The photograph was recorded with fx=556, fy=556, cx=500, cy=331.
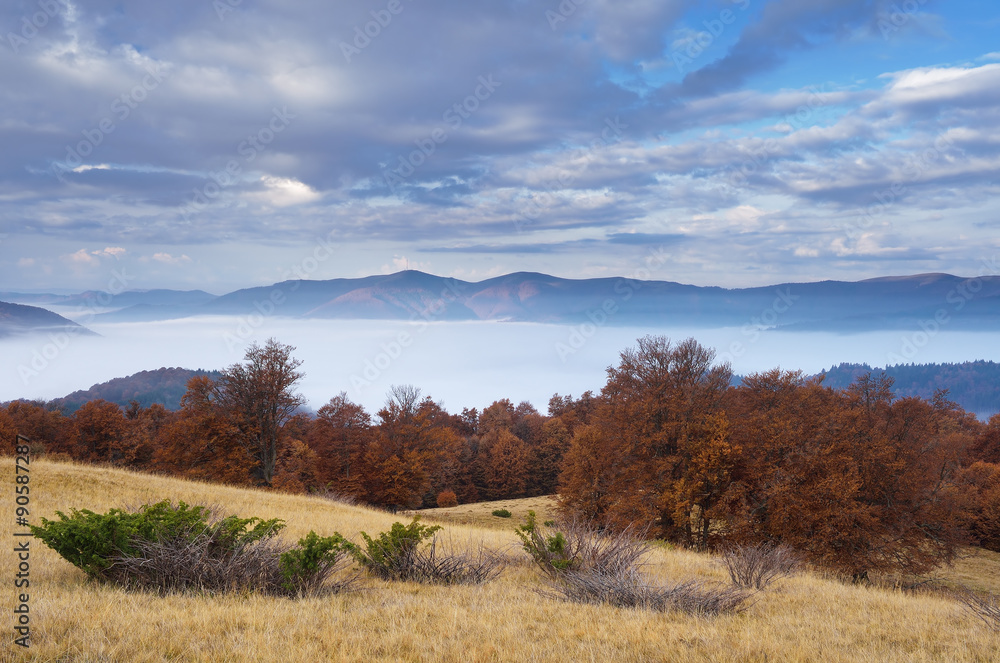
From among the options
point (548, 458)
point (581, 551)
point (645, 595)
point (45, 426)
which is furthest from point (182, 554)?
point (548, 458)

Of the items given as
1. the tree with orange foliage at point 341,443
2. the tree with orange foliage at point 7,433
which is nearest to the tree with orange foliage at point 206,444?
the tree with orange foliage at point 341,443

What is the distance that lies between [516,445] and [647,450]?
142 ft

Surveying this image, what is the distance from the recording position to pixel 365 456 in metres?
42.8

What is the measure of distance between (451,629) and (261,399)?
36.2 metres

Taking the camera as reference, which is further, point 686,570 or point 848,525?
point 848,525

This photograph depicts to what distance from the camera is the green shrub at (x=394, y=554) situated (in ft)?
33.5

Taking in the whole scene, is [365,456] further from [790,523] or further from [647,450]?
[790,523]

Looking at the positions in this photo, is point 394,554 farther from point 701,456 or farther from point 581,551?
point 701,456

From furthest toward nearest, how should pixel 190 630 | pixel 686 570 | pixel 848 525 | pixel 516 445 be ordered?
pixel 516 445 < pixel 848 525 < pixel 686 570 < pixel 190 630

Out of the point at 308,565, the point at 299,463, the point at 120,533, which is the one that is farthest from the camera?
the point at 299,463

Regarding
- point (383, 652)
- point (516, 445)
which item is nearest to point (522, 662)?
point (383, 652)

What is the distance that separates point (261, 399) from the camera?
3884 centimetres

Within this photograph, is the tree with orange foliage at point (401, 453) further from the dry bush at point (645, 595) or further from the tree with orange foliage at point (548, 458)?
the dry bush at point (645, 595)

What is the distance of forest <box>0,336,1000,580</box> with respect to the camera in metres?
25.8
